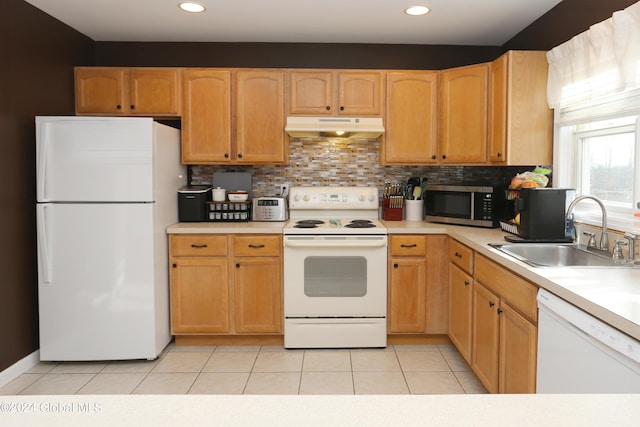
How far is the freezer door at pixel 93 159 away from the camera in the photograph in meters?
2.89

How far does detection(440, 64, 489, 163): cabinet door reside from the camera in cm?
329

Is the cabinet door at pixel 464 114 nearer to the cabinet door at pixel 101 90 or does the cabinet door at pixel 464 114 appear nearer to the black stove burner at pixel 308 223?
the black stove burner at pixel 308 223

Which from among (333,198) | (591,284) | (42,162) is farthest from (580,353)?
(42,162)

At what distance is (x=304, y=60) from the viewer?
3801 millimetres

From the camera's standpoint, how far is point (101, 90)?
3.51m

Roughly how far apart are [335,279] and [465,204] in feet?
3.64

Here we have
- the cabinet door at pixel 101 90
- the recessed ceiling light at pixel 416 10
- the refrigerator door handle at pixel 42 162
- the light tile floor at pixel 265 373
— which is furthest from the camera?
the cabinet door at pixel 101 90

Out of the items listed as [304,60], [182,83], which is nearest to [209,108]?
[182,83]

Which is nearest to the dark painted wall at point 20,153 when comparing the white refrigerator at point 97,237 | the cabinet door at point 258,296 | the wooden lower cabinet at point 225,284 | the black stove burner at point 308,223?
the white refrigerator at point 97,237

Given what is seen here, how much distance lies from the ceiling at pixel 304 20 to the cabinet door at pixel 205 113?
0.37 m

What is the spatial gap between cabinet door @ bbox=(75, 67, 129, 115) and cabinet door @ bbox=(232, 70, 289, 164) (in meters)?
0.91

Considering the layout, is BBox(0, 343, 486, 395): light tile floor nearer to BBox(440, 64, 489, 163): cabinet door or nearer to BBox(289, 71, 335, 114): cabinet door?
BBox(440, 64, 489, 163): cabinet door

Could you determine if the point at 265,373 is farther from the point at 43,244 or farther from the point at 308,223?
the point at 43,244
